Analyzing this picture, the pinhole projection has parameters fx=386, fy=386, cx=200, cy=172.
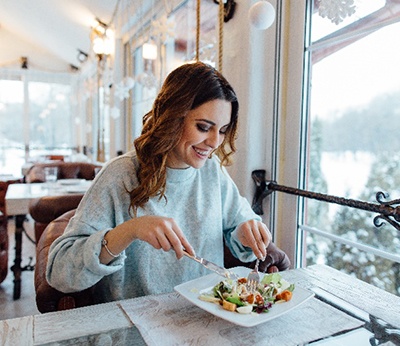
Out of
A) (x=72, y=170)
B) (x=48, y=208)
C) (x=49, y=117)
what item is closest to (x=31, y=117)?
(x=49, y=117)

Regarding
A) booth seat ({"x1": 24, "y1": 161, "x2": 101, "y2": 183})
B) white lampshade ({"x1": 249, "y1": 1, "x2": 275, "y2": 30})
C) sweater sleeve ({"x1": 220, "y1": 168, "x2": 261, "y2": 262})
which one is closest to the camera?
white lampshade ({"x1": 249, "y1": 1, "x2": 275, "y2": 30})

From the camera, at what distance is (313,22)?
4.83ft

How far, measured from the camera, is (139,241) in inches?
41.7

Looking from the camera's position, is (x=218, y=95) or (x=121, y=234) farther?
(x=218, y=95)

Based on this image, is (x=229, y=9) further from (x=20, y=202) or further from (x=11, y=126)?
(x=11, y=126)

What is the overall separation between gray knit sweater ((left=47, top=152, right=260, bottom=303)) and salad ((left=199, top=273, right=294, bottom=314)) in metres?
0.25

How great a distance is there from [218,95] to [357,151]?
59 cm

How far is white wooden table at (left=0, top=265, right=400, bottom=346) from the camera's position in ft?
2.25

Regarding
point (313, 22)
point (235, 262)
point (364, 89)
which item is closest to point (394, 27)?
point (364, 89)

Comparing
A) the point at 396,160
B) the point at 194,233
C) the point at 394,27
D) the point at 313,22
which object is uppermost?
the point at 313,22

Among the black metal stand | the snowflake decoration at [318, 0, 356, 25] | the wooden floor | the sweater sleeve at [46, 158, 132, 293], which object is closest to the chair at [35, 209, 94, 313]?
the sweater sleeve at [46, 158, 132, 293]

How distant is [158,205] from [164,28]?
1.75 meters

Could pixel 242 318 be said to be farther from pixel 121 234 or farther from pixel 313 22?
pixel 313 22

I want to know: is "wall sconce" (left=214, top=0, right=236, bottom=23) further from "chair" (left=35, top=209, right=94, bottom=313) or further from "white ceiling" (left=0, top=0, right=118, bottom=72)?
"white ceiling" (left=0, top=0, right=118, bottom=72)
